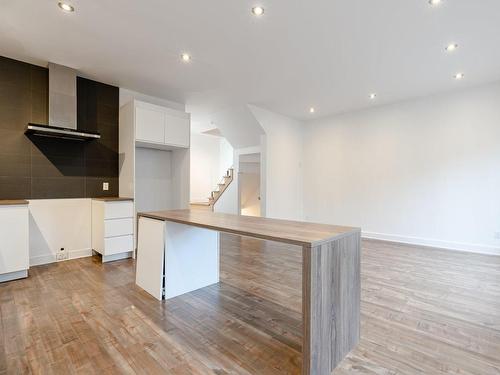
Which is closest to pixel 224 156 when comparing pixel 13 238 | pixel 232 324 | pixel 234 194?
pixel 234 194

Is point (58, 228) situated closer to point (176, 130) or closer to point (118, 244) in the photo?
point (118, 244)

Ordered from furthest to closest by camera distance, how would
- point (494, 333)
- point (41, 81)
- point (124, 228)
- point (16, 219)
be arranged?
1. point (124, 228)
2. point (41, 81)
3. point (16, 219)
4. point (494, 333)

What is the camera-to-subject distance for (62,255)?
370 cm

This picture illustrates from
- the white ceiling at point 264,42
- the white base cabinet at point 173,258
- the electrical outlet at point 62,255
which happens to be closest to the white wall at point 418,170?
the white ceiling at point 264,42

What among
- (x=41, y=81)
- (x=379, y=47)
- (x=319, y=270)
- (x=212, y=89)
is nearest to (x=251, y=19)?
(x=379, y=47)

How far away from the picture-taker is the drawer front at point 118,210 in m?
3.60

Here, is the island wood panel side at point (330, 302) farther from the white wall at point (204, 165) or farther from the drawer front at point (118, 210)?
the white wall at point (204, 165)

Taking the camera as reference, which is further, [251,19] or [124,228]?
[124,228]

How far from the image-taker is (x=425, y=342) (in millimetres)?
1834

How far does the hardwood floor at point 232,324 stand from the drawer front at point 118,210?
2.45 ft

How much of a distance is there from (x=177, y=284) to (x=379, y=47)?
3616 millimetres

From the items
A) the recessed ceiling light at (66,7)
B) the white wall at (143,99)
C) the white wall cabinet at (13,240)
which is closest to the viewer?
the recessed ceiling light at (66,7)

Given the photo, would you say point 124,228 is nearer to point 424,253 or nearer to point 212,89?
point 212,89

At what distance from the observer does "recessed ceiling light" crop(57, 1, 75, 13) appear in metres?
2.29
